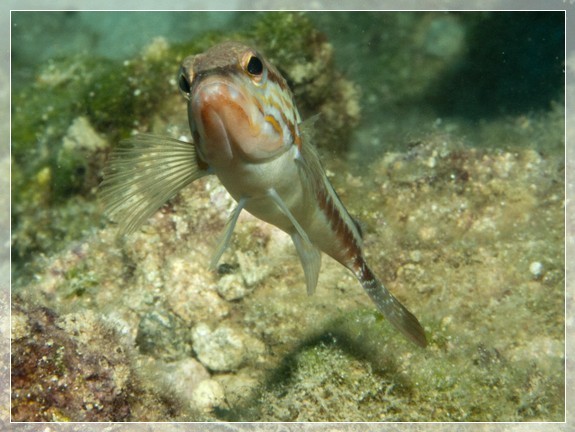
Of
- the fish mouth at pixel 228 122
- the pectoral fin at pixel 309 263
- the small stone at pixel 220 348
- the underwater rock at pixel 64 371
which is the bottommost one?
the small stone at pixel 220 348

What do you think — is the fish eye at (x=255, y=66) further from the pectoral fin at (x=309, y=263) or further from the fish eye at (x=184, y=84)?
the pectoral fin at (x=309, y=263)

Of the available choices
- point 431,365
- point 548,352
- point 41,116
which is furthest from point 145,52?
point 548,352

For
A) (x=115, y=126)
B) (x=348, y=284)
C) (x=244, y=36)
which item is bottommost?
(x=348, y=284)

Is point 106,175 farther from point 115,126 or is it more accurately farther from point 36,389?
point 115,126

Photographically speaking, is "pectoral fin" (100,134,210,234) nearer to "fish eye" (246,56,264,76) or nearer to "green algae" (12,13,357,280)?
"fish eye" (246,56,264,76)

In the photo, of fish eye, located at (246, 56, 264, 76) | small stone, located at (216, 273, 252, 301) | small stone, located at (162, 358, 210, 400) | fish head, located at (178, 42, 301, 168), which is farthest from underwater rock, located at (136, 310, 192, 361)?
fish eye, located at (246, 56, 264, 76)

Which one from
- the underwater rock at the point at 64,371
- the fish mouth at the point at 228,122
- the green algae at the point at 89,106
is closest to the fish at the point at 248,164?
the fish mouth at the point at 228,122

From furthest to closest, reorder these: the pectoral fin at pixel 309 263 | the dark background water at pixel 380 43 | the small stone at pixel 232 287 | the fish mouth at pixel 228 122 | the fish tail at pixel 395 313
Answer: the dark background water at pixel 380 43 < the small stone at pixel 232 287 < the fish tail at pixel 395 313 < the pectoral fin at pixel 309 263 < the fish mouth at pixel 228 122
